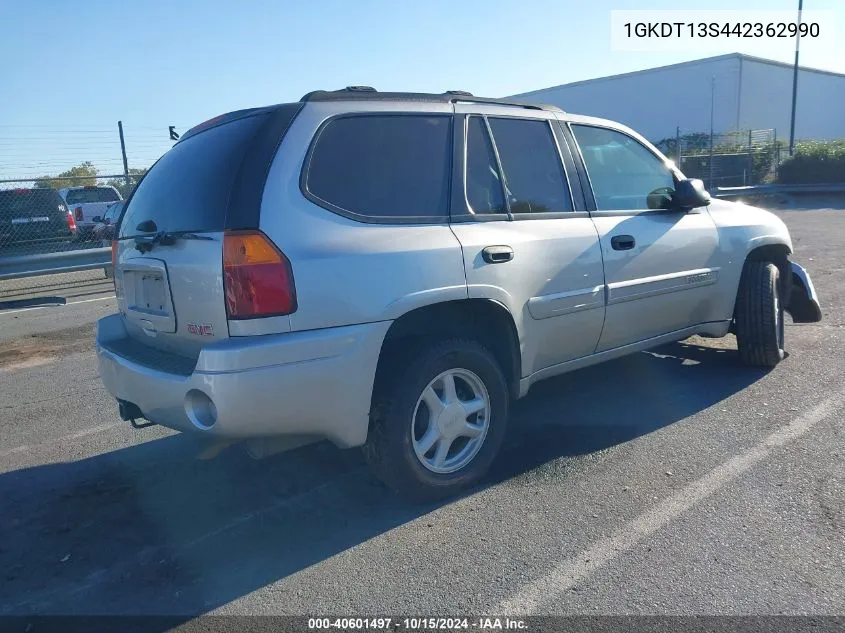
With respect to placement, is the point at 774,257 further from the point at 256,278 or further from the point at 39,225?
the point at 39,225

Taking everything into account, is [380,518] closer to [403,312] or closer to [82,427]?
[403,312]

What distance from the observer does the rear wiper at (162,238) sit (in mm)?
3227

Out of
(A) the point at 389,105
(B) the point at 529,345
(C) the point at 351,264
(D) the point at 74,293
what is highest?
(A) the point at 389,105

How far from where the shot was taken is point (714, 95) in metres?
44.7

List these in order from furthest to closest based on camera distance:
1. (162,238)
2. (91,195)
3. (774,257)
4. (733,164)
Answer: (733,164) → (91,195) → (774,257) → (162,238)

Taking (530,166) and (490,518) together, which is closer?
(490,518)

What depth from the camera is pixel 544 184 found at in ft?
13.8

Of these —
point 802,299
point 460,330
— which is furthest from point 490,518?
point 802,299

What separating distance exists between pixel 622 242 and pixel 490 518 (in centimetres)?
191

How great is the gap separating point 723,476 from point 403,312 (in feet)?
6.04

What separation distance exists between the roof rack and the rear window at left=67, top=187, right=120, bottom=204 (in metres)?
18.4

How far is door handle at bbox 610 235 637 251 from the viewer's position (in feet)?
14.3

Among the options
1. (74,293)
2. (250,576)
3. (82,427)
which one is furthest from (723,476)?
(74,293)

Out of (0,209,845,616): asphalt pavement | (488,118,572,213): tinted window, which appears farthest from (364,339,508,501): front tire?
(488,118,572,213): tinted window
